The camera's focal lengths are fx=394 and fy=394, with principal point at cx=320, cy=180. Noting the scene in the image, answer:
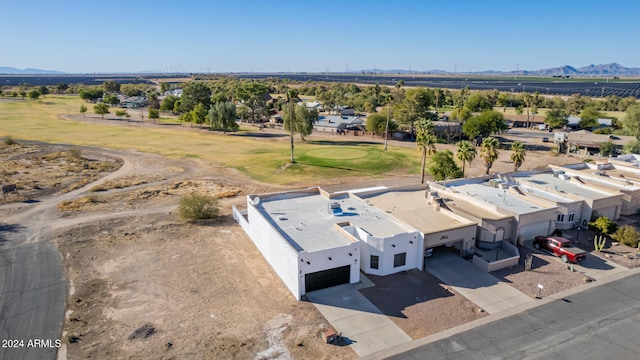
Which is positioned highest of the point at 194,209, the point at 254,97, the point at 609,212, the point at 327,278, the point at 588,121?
the point at 254,97

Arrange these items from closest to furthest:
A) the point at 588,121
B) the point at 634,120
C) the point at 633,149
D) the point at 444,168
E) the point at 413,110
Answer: the point at 444,168 < the point at 633,149 < the point at 634,120 < the point at 413,110 < the point at 588,121

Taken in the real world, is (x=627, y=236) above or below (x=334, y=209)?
below

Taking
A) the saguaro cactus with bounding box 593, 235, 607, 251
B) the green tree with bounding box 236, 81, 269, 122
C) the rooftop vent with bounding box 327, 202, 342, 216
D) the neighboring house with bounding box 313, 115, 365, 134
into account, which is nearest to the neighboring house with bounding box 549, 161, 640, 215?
the saguaro cactus with bounding box 593, 235, 607, 251

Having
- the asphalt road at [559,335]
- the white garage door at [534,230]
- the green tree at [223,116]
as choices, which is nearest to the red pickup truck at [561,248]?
the white garage door at [534,230]

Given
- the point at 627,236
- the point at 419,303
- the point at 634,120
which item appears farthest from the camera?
the point at 634,120

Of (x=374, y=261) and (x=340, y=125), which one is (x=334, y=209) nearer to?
(x=374, y=261)

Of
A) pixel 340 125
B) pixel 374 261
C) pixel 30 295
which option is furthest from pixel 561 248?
pixel 340 125

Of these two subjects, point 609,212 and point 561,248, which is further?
point 609,212
